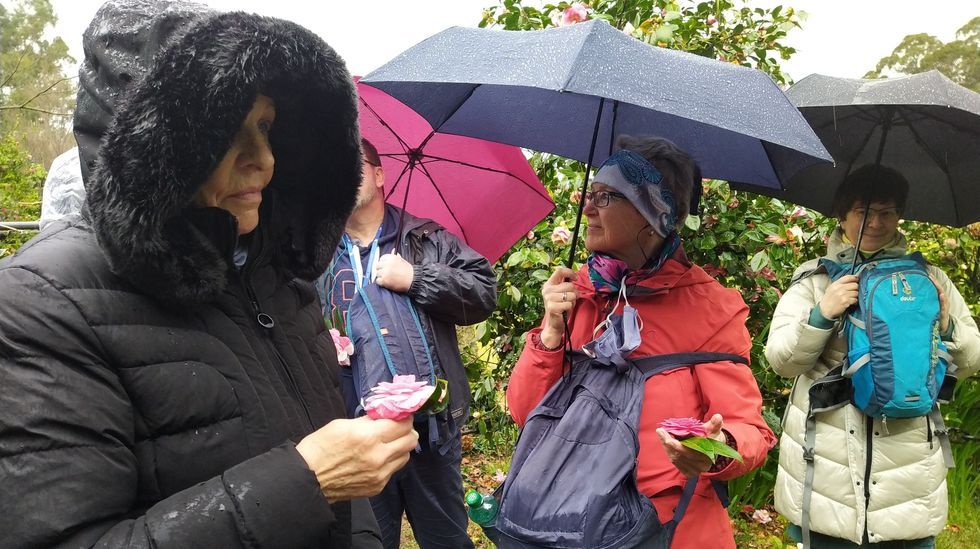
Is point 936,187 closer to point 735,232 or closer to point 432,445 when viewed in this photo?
point 735,232

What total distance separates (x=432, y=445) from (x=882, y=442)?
1.69m

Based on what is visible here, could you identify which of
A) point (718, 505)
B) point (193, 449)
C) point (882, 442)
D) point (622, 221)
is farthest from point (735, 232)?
point (193, 449)

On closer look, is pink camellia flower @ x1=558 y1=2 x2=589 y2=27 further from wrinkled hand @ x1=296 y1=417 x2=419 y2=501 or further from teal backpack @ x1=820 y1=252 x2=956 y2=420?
wrinkled hand @ x1=296 y1=417 x2=419 y2=501

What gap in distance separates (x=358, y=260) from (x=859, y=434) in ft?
6.67

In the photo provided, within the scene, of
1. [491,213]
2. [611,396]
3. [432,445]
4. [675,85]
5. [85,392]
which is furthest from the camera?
[491,213]

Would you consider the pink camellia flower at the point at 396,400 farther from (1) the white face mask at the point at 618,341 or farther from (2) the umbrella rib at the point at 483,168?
(2) the umbrella rib at the point at 483,168

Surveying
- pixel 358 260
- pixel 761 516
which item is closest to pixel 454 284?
pixel 358 260

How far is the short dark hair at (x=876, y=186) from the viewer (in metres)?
2.48

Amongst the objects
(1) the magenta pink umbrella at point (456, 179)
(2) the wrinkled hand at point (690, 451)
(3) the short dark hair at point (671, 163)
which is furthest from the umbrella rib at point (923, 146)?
(2) the wrinkled hand at point (690, 451)

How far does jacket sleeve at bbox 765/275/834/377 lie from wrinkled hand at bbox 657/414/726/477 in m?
0.98

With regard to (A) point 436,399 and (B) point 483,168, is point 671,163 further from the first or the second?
(A) point 436,399

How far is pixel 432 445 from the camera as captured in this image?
2.53 meters

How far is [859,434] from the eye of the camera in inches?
94.0

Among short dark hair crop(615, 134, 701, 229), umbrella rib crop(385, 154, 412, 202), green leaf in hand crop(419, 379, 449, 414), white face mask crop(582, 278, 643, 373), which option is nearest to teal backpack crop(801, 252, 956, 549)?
short dark hair crop(615, 134, 701, 229)
